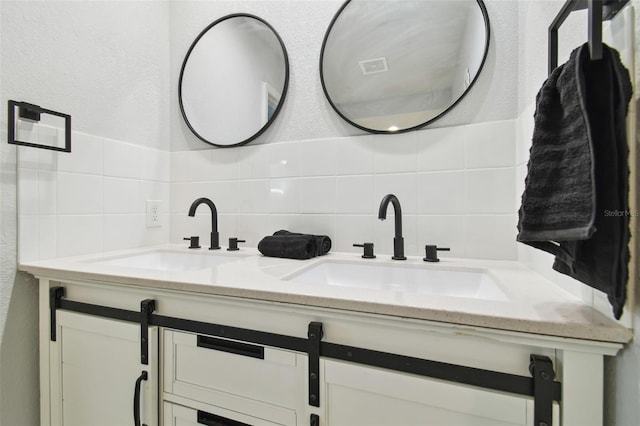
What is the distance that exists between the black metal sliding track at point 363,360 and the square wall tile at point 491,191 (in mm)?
588

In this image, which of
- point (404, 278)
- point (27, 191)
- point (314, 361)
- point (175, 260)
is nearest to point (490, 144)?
point (404, 278)

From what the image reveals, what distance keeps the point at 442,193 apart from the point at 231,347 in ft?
2.72

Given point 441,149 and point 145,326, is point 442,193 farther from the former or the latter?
point 145,326

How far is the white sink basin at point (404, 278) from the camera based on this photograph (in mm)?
860

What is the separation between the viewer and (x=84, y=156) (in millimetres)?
1123

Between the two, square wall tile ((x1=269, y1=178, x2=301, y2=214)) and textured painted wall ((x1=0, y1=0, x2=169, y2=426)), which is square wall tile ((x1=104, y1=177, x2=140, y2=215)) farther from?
square wall tile ((x1=269, y1=178, x2=301, y2=214))

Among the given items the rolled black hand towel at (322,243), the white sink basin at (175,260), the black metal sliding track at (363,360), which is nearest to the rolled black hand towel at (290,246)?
the rolled black hand towel at (322,243)

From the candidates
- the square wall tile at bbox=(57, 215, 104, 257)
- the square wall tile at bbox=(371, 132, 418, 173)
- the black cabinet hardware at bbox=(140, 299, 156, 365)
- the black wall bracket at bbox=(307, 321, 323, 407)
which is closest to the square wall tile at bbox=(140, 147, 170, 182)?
the square wall tile at bbox=(57, 215, 104, 257)

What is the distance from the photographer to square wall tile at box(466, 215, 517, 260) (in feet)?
3.18

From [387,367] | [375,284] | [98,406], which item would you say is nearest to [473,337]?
[387,367]

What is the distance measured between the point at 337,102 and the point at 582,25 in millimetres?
747

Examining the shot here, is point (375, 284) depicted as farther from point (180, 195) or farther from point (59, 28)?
point (59, 28)

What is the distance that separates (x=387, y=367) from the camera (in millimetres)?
587

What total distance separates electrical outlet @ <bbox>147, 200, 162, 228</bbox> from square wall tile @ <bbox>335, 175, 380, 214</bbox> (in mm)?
880
